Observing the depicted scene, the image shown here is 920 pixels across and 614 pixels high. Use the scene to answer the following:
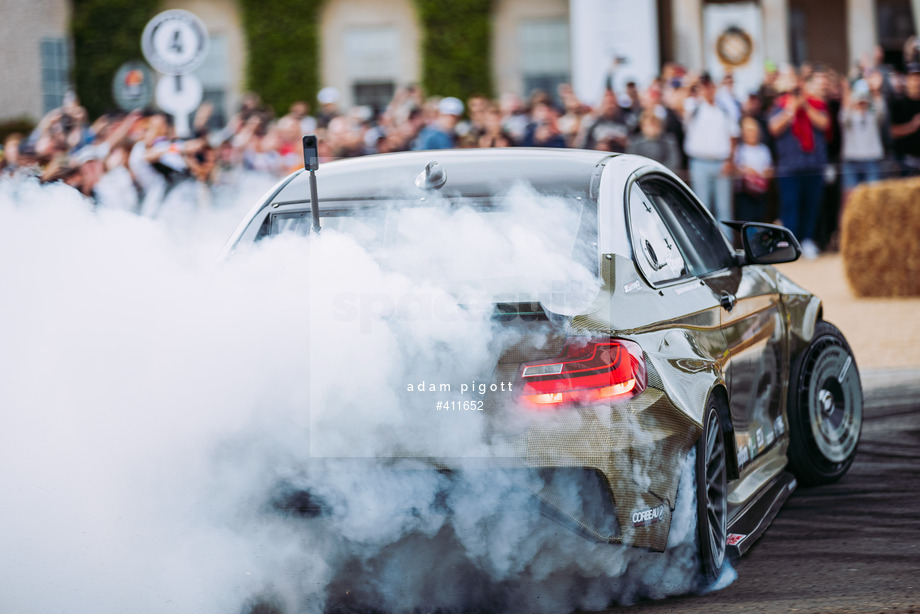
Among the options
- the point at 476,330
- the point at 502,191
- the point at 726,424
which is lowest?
the point at 726,424

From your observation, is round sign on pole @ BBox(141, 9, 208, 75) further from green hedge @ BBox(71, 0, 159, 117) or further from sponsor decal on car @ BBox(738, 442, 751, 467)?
green hedge @ BBox(71, 0, 159, 117)

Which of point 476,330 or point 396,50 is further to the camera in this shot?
point 396,50

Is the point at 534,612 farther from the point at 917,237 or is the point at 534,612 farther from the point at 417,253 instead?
the point at 917,237

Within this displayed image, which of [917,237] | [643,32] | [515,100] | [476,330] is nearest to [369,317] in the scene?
[476,330]

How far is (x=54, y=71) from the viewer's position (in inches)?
1166

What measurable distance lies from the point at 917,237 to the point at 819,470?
7799 mm

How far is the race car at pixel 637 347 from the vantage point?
3811mm

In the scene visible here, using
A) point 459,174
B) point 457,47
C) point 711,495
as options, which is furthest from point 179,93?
A: point 457,47

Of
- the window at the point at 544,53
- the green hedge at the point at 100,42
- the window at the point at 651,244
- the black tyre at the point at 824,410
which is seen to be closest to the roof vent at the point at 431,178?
the window at the point at 651,244

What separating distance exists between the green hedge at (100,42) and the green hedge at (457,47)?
659 centimetres

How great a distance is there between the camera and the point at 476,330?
384cm

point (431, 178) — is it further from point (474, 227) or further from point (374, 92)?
point (374, 92)

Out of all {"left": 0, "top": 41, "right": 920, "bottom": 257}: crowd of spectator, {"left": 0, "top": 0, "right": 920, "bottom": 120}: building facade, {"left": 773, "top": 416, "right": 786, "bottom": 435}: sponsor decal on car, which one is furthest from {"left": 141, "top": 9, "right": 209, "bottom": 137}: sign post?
{"left": 0, "top": 0, "right": 920, "bottom": 120}: building facade

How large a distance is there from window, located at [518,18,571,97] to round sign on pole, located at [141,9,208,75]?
1785 cm
